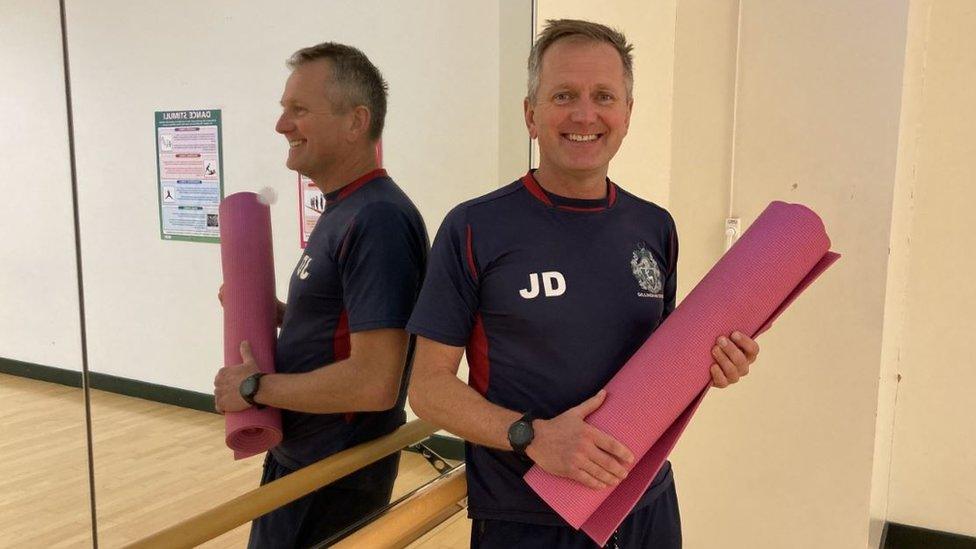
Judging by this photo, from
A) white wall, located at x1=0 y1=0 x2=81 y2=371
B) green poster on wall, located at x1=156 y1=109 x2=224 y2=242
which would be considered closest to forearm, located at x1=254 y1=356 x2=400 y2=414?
white wall, located at x1=0 y1=0 x2=81 y2=371

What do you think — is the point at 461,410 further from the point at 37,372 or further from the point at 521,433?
the point at 37,372

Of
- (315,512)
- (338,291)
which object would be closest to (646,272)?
(338,291)

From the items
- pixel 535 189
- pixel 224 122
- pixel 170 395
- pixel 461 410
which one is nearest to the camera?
pixel 461 410

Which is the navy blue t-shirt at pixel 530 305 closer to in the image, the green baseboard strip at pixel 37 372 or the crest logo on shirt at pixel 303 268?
the crest logo on shirt at pixel 303 268

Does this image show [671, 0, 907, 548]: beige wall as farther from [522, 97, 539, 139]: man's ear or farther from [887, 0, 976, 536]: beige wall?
[522, 97, 539, 139]: man's ear

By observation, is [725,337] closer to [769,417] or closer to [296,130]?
[296,130]

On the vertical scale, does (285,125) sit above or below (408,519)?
above

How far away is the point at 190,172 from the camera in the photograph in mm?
2301

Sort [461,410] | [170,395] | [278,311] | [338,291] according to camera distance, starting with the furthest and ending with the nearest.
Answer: [170,395]
[278,311]
[338,291]
[461,410]

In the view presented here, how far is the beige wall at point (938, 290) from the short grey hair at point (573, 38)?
1594mm

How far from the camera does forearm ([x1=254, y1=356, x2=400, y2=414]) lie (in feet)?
4.48

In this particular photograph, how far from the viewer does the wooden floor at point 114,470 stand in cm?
197

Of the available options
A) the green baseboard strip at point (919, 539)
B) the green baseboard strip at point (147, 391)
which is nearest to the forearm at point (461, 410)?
the green baseboard strip at point (147, 391)

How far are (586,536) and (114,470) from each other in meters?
2.13
